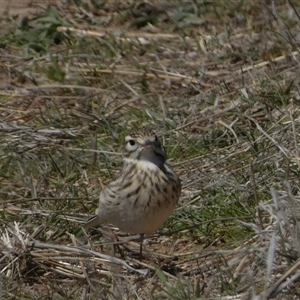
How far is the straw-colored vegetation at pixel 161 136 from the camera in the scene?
600 cm

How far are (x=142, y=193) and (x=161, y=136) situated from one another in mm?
1813

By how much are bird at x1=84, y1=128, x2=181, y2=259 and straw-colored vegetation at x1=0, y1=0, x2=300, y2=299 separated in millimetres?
193

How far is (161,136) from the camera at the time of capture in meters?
8.20

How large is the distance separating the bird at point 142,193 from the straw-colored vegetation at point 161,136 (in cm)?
19

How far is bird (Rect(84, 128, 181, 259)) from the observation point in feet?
21.0

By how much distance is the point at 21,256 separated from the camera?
253 inches

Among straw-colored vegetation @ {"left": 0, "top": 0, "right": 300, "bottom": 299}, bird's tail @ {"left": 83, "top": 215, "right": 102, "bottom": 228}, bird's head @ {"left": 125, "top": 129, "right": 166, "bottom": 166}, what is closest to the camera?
straw-colored vegetation @ {"left": 0, "top": 0, "right": 300, "bottom": 299}

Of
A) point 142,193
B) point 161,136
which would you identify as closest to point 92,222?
point 142,193

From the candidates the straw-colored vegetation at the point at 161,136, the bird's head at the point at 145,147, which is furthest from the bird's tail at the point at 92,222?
the bird's head at the point at 145,147

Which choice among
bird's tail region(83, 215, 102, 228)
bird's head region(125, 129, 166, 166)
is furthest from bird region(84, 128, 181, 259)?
bird's tail region(83, 215, 102, 228)

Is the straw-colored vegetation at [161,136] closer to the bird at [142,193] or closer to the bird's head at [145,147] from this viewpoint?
the bird at [142,193]

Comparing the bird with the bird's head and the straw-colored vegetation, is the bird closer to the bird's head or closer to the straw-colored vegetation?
the bird's head

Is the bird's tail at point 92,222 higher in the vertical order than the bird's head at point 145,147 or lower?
lower

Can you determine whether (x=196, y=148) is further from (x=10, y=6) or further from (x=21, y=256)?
(x=10, y=6)
